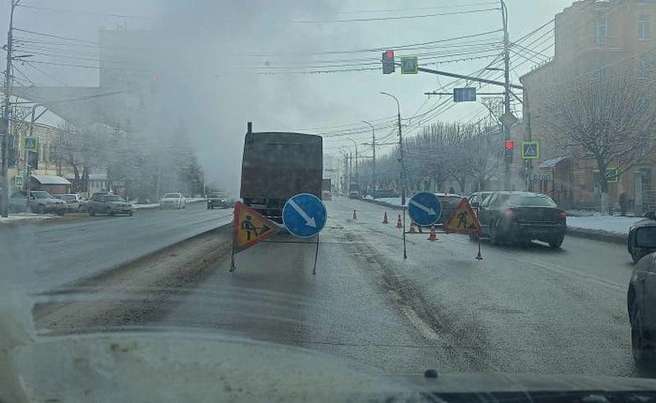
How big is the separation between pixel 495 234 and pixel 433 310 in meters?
10.1

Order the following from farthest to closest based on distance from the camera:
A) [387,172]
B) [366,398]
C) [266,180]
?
[387,172]
[266,180]
[366,398]

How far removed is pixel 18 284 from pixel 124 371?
508cm

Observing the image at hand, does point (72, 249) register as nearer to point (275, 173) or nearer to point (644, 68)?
point (275, 173)

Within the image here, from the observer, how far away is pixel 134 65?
9242mm

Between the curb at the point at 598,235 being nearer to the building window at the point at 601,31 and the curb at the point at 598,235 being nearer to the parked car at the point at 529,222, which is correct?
the parked car at the point at 529,222

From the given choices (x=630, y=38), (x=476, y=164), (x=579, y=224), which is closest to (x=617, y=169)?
(x=630, y=38)

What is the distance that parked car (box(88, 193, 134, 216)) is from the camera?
26906 mm

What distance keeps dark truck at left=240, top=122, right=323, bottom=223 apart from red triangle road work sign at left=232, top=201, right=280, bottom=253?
929 centimetres

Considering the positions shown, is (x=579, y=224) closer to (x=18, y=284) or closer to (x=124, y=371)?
(x=18, y=284)

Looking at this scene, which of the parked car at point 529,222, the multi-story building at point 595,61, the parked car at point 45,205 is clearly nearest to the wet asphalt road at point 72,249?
the parked car at point 529,222

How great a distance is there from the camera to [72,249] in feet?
47.2

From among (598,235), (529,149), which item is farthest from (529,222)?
(529,149)

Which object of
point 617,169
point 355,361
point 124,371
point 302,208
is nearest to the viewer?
point 124,371

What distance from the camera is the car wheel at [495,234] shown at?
57.0 feet
